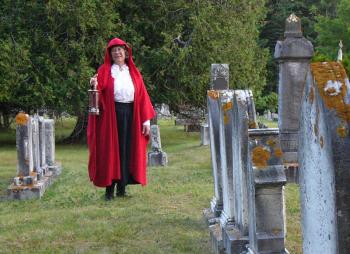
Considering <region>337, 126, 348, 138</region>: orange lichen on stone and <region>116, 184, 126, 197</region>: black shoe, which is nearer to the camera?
<region>337, 126, 348, 138</region>: orange lichen on stone

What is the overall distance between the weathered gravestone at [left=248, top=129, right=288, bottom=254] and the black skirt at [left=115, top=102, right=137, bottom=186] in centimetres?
358

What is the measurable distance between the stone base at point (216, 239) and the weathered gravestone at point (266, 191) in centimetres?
80

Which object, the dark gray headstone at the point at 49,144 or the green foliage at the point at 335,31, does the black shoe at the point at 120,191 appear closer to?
the dark gray headstone at the point at 49,144

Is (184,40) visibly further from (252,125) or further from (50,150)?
(252,125)

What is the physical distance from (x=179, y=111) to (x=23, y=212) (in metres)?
17.2

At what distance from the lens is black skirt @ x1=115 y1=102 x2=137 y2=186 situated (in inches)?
288

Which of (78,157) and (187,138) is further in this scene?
(187,138)

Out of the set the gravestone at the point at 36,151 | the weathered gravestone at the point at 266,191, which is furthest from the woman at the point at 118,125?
the weathered gravestone at the point at 266,191

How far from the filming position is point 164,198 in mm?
7609

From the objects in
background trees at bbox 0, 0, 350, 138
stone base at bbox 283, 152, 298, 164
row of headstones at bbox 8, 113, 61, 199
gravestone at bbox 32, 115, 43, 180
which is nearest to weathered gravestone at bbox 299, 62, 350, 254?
row of headstones at bbox 8, 113, 61, 199

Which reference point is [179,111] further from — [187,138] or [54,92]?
[54,92]

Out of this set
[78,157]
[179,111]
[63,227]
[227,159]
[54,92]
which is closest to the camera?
[227,159]

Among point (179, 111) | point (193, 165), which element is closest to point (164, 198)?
point (193, 165)

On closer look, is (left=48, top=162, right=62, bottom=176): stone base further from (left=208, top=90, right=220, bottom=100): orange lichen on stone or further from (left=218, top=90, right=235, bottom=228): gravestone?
(left=218, top=90, right=235, bottom=228): gravestone
